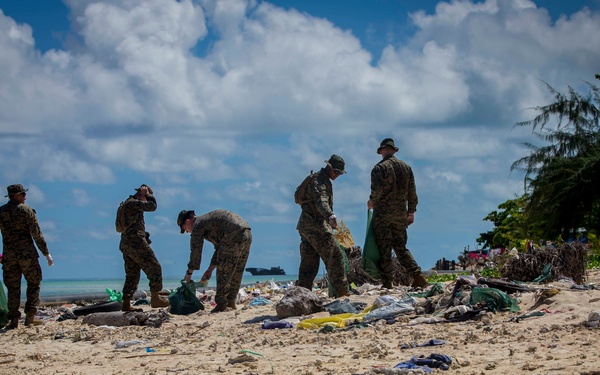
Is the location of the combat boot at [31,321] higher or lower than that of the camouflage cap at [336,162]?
lower

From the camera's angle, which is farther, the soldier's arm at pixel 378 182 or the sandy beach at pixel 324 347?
the soldier's arm at pixel 378 182

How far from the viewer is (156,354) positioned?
740 centimetres

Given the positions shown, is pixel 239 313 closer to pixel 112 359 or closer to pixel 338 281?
pixel 338 281

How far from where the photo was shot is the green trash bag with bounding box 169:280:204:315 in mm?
11164

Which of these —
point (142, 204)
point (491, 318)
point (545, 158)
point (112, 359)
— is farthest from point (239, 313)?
point (545, 158)

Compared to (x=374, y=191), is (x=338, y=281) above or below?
below

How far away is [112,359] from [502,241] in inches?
1208

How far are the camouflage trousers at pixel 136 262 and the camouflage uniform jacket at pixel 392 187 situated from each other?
3365mm

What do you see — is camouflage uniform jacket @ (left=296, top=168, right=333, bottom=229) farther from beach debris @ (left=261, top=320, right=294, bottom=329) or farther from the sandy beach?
beach debris @ (left=261, top=320, right=294, bottom=329)

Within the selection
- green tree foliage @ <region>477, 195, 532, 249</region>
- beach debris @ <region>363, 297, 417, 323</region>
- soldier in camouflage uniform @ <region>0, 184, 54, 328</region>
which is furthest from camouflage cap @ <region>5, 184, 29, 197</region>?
green tree foliage @ <region>477, 195, 532, 249</region>

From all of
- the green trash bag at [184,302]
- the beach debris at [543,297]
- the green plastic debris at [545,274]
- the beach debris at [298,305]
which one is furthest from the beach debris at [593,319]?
the green trash bag at [184,302]

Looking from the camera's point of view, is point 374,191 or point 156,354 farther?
point 374,191

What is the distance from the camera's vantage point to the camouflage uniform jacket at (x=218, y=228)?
418 inches

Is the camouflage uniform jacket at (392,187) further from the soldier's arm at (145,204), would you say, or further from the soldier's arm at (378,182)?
the soldier's arm at (145,204)
